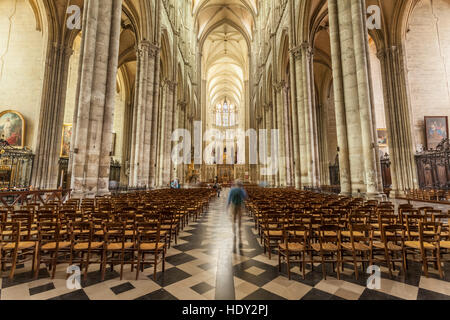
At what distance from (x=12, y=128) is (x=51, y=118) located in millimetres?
2823

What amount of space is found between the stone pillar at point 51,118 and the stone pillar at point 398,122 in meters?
25.0

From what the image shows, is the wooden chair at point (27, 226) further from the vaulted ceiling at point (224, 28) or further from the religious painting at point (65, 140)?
the vaulted ceiling at point (224, 28)

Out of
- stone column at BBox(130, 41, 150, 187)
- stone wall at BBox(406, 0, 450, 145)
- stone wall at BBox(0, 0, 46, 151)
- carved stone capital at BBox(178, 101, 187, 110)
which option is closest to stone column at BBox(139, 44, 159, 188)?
stone column at BBox(130, 41, 150, 187)

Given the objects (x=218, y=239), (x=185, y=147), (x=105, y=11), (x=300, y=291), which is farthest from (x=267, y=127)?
(x=300, y=291)

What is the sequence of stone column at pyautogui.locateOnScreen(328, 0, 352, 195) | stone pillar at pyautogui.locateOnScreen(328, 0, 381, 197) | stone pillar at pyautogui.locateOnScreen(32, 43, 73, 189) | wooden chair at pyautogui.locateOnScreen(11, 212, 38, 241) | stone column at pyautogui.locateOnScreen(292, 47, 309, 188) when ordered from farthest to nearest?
stone column at pyautogui.locateOnScreen(292, 47, 309, 188), stone pillar at pyautogui.locateOnScreen(32, 43, 73, 189), stone column at pyautogui.locateOnScreen(328, 0, 352, 195), stone pillar at pyautogui.locateOnScreen(328, 0, 381, 197), wooden chair at pyautogui.locateOnScreen(11, 212, 38, 241)

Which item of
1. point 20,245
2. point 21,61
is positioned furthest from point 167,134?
point 20,245

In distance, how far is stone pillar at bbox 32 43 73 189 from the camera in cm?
1509

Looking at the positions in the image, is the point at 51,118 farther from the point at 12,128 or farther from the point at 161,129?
the point at 161,129

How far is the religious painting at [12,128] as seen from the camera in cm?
1549

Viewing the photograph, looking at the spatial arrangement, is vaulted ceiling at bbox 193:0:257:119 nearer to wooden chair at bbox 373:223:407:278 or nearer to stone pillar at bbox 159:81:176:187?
stone pillar at bbox 159:81:176:187

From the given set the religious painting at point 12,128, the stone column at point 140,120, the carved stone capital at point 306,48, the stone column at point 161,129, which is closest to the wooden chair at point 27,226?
the stone column at point 140,120

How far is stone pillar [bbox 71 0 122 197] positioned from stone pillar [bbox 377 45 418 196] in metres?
18.8

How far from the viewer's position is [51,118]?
1581 centimetres
